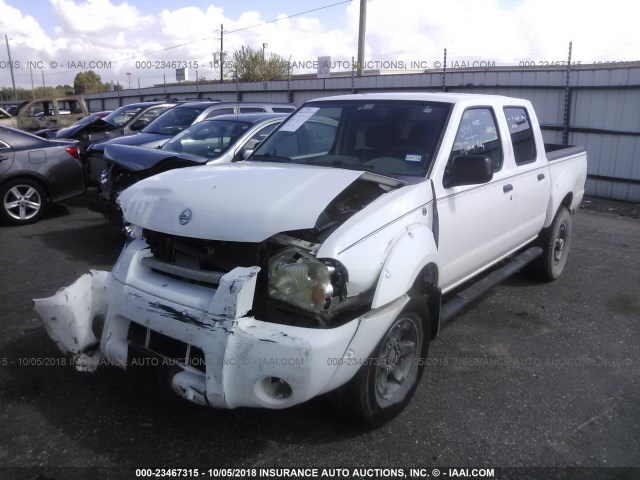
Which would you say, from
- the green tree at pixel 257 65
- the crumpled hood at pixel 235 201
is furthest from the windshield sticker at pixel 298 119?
the green tree at pixel 257 65

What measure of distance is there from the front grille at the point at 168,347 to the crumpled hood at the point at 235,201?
0.54 metres

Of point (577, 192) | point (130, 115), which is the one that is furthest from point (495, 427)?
point (130, 115)

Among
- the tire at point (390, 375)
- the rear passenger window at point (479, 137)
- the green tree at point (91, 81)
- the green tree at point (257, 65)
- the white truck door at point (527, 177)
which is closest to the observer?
the tire at point (390, 375)

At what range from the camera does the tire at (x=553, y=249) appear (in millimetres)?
5672

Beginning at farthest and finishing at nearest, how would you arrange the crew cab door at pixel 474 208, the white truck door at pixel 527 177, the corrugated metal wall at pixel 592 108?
the corrugated metal wall at pixel 592 108 → the white truck door at pixel 527 177 → the crew cab door at pixel 474 208

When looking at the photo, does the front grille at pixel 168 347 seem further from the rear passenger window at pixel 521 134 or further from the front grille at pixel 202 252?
the rear passenger window at pixel 521 134

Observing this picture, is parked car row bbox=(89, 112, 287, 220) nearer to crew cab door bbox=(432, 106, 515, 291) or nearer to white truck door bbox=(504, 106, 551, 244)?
crew cab door bbox=(432, 106, 515, 291)

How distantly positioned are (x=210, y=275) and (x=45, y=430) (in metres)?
1.31

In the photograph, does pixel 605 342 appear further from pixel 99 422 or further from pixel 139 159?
pixel 139 159

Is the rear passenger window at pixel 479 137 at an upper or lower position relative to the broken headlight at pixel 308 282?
upper

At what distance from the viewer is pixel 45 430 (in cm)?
307

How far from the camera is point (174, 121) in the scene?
382 inches

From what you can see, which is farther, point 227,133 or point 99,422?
point 227,133

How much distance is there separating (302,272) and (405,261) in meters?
0.62
